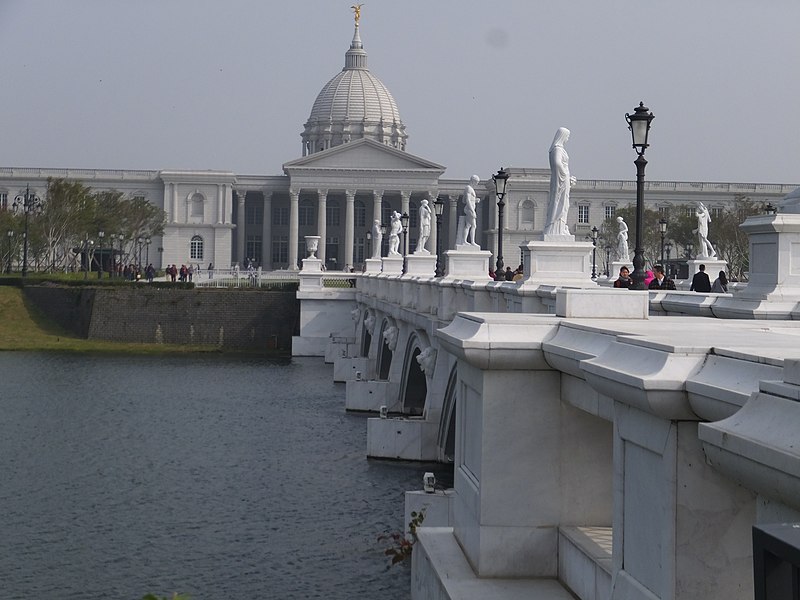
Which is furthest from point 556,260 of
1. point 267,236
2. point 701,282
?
point 267,236

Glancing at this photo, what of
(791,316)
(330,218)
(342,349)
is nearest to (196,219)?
(330,218)

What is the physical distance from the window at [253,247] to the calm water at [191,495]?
284 ft

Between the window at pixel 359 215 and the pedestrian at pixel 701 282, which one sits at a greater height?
the window at pixel 359 215

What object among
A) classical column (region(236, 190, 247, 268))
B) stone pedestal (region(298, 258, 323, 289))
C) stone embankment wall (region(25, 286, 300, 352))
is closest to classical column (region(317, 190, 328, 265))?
classical column (region(236, 190, 247, 268))

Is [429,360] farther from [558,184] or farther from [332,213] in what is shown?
[332,213]

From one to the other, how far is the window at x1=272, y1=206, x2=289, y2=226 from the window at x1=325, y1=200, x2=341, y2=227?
423 centimetres

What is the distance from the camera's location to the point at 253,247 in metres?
131

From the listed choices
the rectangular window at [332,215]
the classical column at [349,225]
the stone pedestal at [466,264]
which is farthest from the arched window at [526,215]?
the stone pedestal at [466,264]

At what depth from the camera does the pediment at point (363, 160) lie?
123 metres

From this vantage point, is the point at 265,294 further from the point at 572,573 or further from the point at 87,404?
the point at 572,573

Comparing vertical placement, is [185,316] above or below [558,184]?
below

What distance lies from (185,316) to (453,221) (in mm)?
65131

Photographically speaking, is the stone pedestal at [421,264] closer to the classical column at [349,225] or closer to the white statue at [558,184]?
the white statue at [558,184]

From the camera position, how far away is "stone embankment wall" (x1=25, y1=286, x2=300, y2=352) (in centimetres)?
6419
